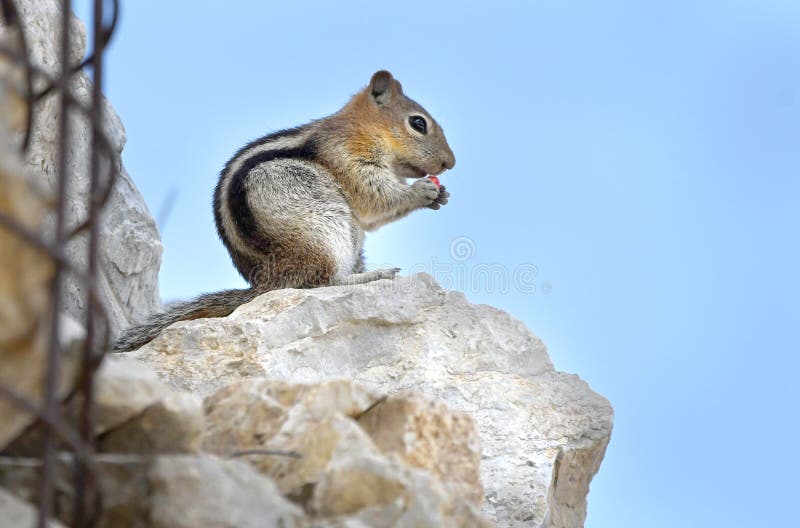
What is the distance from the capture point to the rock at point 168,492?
3.15m

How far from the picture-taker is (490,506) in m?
5.61

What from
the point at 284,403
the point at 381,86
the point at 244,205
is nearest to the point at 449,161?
the point at 381,86

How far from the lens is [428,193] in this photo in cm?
942

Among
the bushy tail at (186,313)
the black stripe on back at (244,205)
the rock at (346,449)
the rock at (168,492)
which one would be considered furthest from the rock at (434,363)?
the rock at (168,492)

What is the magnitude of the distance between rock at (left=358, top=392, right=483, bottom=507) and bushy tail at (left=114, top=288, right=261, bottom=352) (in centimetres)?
335

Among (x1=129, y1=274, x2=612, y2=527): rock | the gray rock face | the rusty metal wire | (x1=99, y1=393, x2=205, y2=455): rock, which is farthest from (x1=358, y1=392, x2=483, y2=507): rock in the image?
the gray rock face

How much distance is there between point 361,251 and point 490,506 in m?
3.85

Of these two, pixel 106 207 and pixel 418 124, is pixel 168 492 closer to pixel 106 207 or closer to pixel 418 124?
pixel 106 207

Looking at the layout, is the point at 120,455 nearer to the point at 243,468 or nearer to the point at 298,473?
the point at 243,468

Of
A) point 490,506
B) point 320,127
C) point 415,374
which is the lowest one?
point 490,506

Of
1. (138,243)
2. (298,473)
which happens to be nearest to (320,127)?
(138,243)

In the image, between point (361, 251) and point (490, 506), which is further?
point (361, 251)

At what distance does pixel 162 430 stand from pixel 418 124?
6613 millimetres

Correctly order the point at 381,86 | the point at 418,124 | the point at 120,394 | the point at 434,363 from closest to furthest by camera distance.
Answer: the point at 120,394
the point at 434,363
the point at 418,124
the point at 381,86
